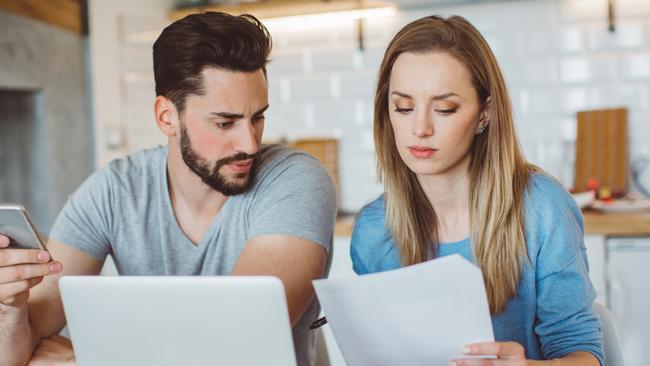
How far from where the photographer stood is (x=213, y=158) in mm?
1467

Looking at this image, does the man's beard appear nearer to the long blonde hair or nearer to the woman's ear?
the long blonde hair

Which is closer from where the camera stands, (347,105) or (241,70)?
(241,70)

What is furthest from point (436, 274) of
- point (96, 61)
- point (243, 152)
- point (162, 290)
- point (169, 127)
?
point (96, 61)

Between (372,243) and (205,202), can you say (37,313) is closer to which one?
(205,202)

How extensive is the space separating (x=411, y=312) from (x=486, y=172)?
0.47 meters

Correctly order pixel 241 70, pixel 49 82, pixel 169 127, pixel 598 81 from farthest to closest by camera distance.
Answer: pixel 598 81 < pixel 49 82 < pixel 169 127 < pixel 241 70

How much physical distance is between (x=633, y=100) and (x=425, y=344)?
246 cm

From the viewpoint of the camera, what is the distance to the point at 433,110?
4.02 ft

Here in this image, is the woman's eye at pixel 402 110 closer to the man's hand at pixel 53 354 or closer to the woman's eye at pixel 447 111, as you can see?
the woman's eye at pixel 447 111

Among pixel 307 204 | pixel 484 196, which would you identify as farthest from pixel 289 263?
pixel 484 196

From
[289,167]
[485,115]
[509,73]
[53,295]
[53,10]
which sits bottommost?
[53,295]

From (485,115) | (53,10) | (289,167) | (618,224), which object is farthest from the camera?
(53,10)

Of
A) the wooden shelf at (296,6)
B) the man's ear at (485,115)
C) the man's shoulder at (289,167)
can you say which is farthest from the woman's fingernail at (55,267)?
the wooden shelf at (296,6)

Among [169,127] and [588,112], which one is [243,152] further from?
A: [588,112]
